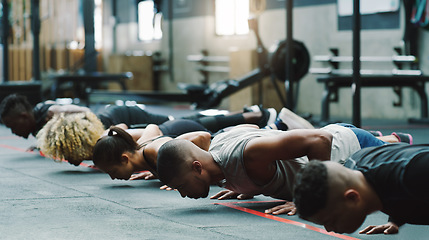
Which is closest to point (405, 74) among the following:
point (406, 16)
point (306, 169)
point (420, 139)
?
point (406, 16)

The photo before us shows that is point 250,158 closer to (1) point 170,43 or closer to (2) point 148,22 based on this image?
(1) point 170,43

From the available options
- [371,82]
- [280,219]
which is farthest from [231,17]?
[280,219]

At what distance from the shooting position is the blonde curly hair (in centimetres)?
462

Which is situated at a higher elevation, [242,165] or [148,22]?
[148,22]

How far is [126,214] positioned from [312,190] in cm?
158

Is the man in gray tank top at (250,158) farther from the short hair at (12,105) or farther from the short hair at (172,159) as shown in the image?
the short hair at (12,105)

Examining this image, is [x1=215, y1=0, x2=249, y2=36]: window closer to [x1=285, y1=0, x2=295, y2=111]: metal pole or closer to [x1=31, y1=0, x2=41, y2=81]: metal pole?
[x1=31, y1=0, x2=41, y2=81]: metal pole

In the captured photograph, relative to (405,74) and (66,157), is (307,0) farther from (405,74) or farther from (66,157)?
(66,157)

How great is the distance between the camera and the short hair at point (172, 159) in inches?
118

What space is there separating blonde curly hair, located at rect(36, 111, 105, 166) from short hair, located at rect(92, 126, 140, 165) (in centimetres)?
73

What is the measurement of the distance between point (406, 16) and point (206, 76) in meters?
5.12

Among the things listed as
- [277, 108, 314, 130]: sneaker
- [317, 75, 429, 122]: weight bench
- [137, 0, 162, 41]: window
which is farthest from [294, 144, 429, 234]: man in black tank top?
[137, 0, 162, 41]: window

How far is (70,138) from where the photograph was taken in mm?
4625

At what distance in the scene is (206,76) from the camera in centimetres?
1305
